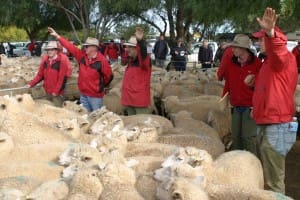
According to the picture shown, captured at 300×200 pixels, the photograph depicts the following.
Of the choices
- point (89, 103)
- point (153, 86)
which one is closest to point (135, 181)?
point (89, 103)

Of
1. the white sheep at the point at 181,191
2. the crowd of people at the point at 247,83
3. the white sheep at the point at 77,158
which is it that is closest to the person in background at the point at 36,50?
the crowd of people at the point at 247,83

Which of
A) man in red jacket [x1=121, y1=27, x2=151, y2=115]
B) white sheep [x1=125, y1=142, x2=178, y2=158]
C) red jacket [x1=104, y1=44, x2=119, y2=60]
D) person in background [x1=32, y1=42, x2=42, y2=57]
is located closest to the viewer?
white sheep [x1=125, y1=142, x2=178, y2=158]

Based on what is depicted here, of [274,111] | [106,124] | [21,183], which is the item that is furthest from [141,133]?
[21,183]

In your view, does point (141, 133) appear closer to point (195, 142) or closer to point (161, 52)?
point (195, 142)

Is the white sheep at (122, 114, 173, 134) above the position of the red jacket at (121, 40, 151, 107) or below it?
below

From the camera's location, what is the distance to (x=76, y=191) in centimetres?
336

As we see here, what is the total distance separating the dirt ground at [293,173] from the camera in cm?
593

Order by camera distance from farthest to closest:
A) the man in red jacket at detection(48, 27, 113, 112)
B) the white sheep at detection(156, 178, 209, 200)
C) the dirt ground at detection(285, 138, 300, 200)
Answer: the man in red jacket at detection(48, 27, 113, 112) → the dirt ground at detection(285, 138, 300, 200) → the white sheep at detection(156, 178, 209, 200)

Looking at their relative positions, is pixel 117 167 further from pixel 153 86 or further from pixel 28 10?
pixel 28 10

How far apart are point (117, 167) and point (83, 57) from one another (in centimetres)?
385

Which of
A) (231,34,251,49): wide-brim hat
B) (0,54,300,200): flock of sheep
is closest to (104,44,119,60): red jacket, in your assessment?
(0,54,300,200): flock of sheep

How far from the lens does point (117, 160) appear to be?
3.88 meters

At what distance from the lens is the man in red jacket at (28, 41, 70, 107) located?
292 inches

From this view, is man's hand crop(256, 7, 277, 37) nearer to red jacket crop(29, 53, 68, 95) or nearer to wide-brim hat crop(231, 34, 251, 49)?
wide-brim hat crop(231, 34, 251, 49)
